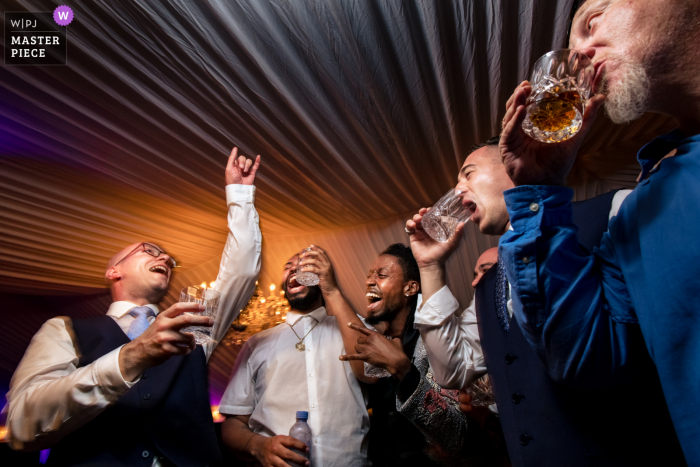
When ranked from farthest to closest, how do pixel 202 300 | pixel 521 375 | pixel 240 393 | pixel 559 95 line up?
pixel 240 393, pixel 202 300, pixel 521 375, pixel 559 95

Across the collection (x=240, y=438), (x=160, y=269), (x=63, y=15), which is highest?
(x=63, y=15)

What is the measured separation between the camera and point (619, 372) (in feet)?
2.49

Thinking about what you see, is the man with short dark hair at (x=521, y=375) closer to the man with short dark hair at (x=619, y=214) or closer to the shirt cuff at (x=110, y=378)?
the man with short dark hair at (x=619, y=214)

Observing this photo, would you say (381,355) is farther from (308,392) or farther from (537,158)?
(537,158)

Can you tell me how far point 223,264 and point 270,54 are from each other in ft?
3.30

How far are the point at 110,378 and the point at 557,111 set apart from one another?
1417 millimetres

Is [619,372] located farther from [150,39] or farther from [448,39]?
[150,39]

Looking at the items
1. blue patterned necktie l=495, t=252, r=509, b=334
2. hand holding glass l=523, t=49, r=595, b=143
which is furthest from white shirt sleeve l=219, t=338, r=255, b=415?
hand holding glass l=523, t=49, r=595, b=143

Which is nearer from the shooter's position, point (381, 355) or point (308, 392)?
point (381, 355)

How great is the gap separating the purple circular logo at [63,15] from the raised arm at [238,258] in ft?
2.85

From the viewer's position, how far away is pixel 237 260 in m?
1.77

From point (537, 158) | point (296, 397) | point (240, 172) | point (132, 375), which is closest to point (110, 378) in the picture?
point (132, 375)

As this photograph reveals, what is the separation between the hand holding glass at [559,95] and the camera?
714 mm

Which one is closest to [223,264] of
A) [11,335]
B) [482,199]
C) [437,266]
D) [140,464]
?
[140,464]
